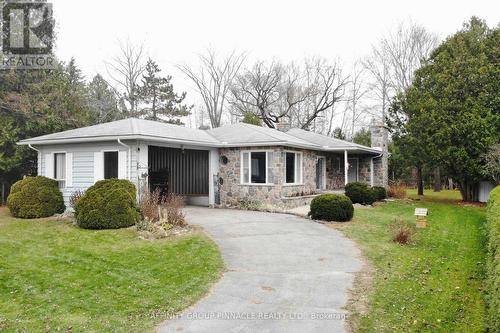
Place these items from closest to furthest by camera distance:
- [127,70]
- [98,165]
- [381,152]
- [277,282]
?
[277,282] < [98,165] < [381,152] < [127,70]

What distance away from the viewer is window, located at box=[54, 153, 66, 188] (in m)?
14.4

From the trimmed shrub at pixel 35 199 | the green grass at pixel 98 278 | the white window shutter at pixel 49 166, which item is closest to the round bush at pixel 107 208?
the green grass at pixel 98 278

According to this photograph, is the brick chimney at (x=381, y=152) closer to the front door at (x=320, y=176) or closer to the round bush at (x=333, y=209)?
the front door at (x=320, y=176)

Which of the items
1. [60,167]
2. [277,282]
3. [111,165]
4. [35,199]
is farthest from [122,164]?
[277,282]

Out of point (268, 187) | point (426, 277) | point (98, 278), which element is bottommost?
point (426, 277)

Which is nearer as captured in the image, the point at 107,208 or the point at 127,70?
the point at 107,208

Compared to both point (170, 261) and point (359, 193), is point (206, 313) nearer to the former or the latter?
point (170, 261)

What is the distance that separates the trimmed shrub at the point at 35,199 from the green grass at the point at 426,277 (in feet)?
30.9

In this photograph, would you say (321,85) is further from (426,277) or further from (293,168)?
(426,277)

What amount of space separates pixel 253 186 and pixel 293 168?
2.11m

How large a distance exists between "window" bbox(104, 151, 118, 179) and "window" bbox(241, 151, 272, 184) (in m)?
5.06

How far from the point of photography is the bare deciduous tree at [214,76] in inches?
1287

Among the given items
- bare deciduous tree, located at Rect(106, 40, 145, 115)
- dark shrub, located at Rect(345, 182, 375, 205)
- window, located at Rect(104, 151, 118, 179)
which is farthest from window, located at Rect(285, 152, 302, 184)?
bare deciduous tree, located at Rect(106, 40, 145, 115)

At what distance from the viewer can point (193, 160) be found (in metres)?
18.2
